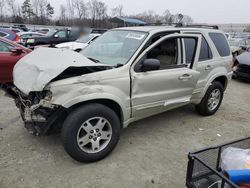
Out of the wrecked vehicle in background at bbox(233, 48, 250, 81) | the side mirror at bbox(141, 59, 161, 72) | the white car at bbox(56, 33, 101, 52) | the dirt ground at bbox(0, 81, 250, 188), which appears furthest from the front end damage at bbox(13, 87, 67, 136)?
the wrecked vehicle in background at bbox(233, 48, 250, 81)

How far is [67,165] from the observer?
3.17 metres

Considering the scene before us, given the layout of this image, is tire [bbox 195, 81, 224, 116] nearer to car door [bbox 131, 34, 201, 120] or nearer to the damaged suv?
the damaged suv

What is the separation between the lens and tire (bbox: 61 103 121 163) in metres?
2.94

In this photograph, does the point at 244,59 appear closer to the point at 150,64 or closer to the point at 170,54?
the point at 170,54

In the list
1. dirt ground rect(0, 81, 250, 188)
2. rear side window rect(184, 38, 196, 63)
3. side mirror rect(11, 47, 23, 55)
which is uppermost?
rear side window rect(184, 38, 196, 63)

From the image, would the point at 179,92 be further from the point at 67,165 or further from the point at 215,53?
the point at 67,165

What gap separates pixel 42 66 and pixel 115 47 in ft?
4.53

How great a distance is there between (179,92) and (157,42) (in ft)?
3.17

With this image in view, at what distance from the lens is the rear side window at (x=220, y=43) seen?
488 centimetres

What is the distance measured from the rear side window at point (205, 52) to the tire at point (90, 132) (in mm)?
2290

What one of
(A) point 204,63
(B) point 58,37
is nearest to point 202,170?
(A) point 204,63

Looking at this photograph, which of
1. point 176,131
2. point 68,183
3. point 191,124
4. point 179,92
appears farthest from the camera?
point 191,124

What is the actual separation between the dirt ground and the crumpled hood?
3.30ft

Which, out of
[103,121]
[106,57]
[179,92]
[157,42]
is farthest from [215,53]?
[103,121]
